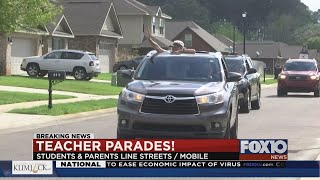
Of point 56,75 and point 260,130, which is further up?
point 56,75

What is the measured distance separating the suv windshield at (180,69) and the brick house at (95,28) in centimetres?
3804

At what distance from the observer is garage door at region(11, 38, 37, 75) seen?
40.0 m

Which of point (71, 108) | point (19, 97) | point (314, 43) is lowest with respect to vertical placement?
point (71, 108)

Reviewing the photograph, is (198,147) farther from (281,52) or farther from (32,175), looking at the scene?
(281,52)

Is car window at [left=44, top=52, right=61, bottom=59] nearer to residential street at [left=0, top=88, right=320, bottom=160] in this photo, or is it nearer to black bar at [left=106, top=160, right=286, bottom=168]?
residential street at [left=0, top=88, right=320, bottom=160]

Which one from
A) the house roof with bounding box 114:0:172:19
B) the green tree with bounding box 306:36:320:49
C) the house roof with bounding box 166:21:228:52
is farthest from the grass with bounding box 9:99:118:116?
the green tree with bounding box 306:36:320:49

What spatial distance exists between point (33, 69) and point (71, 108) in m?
18.8

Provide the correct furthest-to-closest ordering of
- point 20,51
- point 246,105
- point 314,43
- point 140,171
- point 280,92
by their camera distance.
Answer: point 314,43 → point 20,51 → point 280,92 → point 246,105 → point 140,171

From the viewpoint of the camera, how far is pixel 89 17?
170ft

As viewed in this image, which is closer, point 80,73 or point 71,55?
point 80,73

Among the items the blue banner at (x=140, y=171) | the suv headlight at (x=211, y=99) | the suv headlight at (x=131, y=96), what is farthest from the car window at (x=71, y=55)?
the blue banner at (x=140, y=171)

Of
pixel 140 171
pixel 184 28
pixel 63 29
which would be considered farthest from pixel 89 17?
pixel 140 171

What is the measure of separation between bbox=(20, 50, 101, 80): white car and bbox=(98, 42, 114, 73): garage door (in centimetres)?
1452

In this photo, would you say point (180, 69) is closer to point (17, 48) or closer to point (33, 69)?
point (33, 69)
